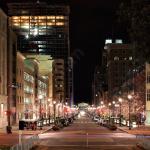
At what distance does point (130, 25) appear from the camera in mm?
25938

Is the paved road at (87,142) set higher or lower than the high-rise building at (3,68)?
lower

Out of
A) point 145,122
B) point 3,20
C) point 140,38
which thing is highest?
point 3,20

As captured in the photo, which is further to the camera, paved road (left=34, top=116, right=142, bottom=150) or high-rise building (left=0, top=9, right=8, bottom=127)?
high-rise building (left=0, top=9, right=8, bottom=127)

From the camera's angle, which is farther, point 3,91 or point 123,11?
point 3,91

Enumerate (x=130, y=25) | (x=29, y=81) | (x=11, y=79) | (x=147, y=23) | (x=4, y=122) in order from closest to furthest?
1. (x=147, y=23)
2. (x=130, y=25)
3. (x=4, y=122)
4. (x=11, y=79)
5. (x=29, y=81)

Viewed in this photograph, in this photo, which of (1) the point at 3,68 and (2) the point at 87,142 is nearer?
(2) the point at 87,142

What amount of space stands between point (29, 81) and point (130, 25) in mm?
143682

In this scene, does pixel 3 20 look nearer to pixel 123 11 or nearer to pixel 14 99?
pixel 14 99

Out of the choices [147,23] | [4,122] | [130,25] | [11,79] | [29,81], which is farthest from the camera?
[29,81]

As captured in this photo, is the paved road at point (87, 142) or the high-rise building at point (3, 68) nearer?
the paved road at point (87, 142)

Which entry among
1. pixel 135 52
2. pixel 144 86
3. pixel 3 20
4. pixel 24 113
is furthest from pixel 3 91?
pixel 135 52

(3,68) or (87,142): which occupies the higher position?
(3,68)

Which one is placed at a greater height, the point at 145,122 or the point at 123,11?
the point at 123,11

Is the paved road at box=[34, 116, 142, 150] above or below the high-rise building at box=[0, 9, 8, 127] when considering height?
below
